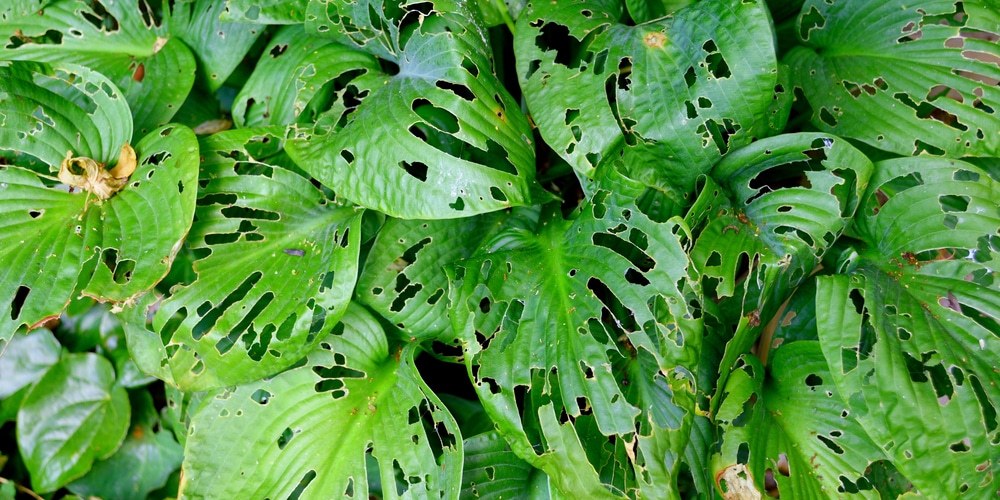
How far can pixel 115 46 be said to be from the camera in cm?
126

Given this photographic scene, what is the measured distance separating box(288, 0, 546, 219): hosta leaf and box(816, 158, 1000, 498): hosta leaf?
477mm

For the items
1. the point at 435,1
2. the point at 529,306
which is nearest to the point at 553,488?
the point at 529,306

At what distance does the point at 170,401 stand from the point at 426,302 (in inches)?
23.4

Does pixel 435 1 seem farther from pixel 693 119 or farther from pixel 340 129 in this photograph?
pixel 693 119

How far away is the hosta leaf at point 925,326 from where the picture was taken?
0.77 metres

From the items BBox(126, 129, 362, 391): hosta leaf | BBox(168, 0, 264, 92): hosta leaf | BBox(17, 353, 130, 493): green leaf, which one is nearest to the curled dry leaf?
BBox(126, 129, 362, 391): hosta leaf

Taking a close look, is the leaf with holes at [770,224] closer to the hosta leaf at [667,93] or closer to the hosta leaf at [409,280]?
the hosta leaf at [667,93]

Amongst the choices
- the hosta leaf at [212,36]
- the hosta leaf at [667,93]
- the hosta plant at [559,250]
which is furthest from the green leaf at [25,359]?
the hosta leaf at [667,93]

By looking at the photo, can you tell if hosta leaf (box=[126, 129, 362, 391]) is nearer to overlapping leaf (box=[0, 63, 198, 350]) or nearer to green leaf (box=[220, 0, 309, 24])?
overlapping leaf (box=[0, 63, 198, 350])

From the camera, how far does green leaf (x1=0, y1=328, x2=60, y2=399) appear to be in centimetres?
139

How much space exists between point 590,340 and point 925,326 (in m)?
0.45

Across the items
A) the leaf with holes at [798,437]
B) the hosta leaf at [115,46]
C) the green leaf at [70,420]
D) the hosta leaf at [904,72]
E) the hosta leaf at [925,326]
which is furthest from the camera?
the green leaf at [70,420]

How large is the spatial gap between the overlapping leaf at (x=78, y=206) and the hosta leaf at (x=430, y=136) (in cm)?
24

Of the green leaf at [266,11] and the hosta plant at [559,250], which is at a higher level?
the green leaf at [266,11]
